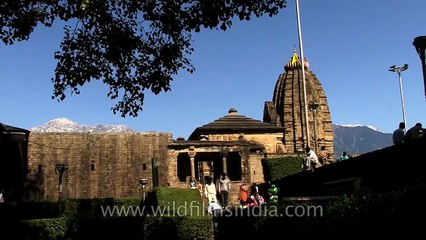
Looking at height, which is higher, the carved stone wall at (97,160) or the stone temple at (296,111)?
the stone temple at (296,111)

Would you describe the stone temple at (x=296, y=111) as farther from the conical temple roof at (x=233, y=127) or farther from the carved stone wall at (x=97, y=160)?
the carved stone wall at (x=97, y=160)

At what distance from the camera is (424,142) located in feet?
34.0

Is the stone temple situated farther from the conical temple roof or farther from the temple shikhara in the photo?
the temple shikhara

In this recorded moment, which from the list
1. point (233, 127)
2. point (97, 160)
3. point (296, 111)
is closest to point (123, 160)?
point (97, 160)

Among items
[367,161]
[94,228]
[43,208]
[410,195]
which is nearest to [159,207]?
[94,228]

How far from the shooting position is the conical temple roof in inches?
1662

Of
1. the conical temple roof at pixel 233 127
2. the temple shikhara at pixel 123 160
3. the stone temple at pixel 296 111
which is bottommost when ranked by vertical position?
the temple shikhara at pixel 123 160

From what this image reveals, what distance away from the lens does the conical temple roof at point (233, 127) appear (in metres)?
42.2

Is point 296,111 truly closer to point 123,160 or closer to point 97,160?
point 123,160

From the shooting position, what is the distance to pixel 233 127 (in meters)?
42.9

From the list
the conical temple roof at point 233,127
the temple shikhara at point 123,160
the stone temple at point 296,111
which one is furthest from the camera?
the stone temple at point 296,111

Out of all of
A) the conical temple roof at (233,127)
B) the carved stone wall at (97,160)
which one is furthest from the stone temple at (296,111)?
the carved stone wall at (97,160)

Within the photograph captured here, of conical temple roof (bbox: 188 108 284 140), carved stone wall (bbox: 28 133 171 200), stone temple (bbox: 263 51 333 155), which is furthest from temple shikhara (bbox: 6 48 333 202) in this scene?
stone temple (bbox: 263 51 333 155)

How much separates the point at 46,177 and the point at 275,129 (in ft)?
59.3
